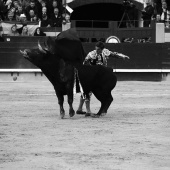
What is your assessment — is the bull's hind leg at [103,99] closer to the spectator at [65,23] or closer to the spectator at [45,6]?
the spectator at [45,6]

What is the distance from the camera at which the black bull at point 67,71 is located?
42.0 ft

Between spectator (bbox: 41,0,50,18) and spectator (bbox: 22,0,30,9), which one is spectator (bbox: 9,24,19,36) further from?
spectator (bbox: 41,0,50,18)

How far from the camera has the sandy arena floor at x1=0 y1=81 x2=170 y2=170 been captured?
27.5 ft

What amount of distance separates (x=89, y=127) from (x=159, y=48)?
37.7ft

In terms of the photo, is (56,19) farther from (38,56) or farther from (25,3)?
(38,56)

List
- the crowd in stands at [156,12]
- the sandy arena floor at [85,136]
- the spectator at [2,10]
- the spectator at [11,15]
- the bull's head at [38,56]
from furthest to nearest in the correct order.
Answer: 1. the crowd in stands at [156,12]
2. the spectator at [11,15]
3. the spectator at [2,10]
4. the bull's head at [38,56]
5. the sandy arena floor at [85,136]

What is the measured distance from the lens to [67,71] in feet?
42.2

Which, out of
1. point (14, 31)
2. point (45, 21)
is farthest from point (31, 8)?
point (14, 31)

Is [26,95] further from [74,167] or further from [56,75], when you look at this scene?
[74,167]

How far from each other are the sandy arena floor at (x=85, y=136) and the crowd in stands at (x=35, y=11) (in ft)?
15.9

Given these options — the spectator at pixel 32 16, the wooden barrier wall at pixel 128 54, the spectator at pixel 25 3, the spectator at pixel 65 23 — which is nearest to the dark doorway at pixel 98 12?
the wooden barrier wall at pixel 128 54

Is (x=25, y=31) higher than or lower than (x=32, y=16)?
lower

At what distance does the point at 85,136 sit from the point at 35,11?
11.8m

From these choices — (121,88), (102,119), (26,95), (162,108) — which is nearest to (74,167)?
(102,119)
